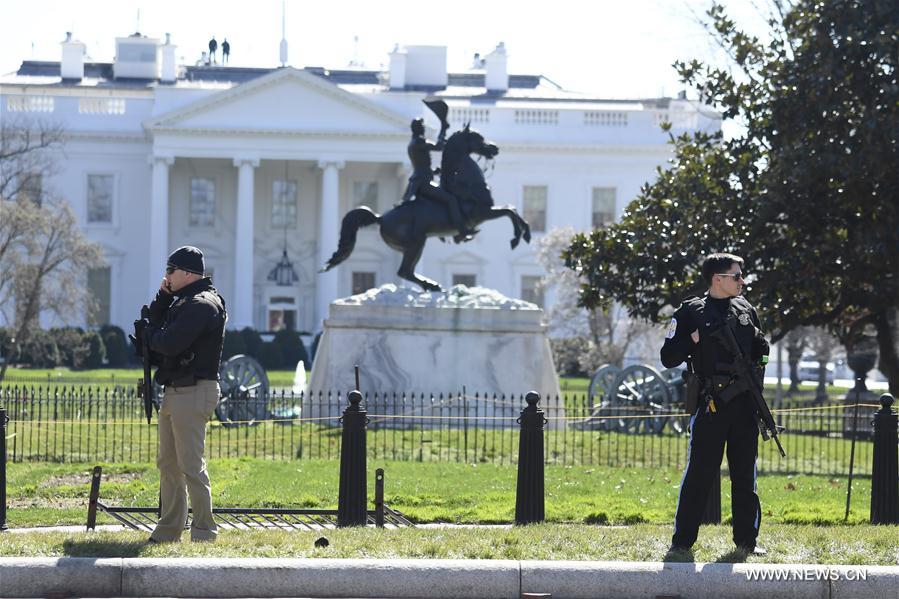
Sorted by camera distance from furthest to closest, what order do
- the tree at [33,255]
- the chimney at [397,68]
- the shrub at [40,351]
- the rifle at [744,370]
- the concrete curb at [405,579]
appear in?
the chimney at [397,68] → the shrub at [40,351] → the tree at [33,255] → the rifle at [744,370] → the concrete curb at [405,579]

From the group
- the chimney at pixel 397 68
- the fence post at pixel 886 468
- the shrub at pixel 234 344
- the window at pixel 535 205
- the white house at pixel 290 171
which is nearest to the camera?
the fence post at pixel 886 468

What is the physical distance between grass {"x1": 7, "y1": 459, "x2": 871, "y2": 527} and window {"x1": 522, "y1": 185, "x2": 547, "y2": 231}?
49.4 metres

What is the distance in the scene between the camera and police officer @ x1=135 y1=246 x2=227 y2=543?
25.7 ft

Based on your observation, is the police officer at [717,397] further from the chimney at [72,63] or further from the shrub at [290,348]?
the chimney at [72,63]

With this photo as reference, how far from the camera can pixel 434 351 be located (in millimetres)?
20797

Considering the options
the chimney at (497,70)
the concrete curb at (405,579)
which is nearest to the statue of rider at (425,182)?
the concrete curb at (405,579)

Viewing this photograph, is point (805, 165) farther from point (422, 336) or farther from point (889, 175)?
point (422, 336)

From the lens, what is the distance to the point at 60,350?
4822 centimetres

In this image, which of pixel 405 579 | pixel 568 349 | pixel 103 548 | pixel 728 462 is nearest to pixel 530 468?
pixel 728 462

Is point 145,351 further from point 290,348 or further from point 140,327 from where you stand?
point 290,348

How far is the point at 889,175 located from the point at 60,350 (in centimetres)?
3660

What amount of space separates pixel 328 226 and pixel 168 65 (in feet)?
38.1

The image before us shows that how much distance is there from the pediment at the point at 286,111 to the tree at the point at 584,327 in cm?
1403

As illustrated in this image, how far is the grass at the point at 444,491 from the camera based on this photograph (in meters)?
11.5
